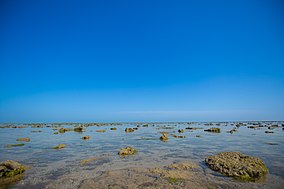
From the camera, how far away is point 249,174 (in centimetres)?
905

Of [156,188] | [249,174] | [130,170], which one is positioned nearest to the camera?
[156,188]

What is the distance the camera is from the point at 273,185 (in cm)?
786

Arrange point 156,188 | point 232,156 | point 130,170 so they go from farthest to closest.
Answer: point 232,156 → point 130,170 → point 156,188

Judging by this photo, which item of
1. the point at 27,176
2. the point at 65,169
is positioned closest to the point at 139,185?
the point at 65,169

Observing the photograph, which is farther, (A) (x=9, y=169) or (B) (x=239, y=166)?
(B) (x=239, y=166)

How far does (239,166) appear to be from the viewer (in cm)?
976

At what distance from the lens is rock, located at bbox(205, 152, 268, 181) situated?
355 inches

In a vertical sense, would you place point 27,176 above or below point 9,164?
below

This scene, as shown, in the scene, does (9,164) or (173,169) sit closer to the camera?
(9,164)

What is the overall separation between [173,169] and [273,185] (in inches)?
205

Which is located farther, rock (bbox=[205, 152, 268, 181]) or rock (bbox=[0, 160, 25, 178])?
rock (bbox=[0, 160, 25, 178])

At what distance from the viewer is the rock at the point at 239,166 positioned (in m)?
9.02

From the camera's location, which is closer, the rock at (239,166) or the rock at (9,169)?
the rock at (239,166)

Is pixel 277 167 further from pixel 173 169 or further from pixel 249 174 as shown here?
pixel 173 169
